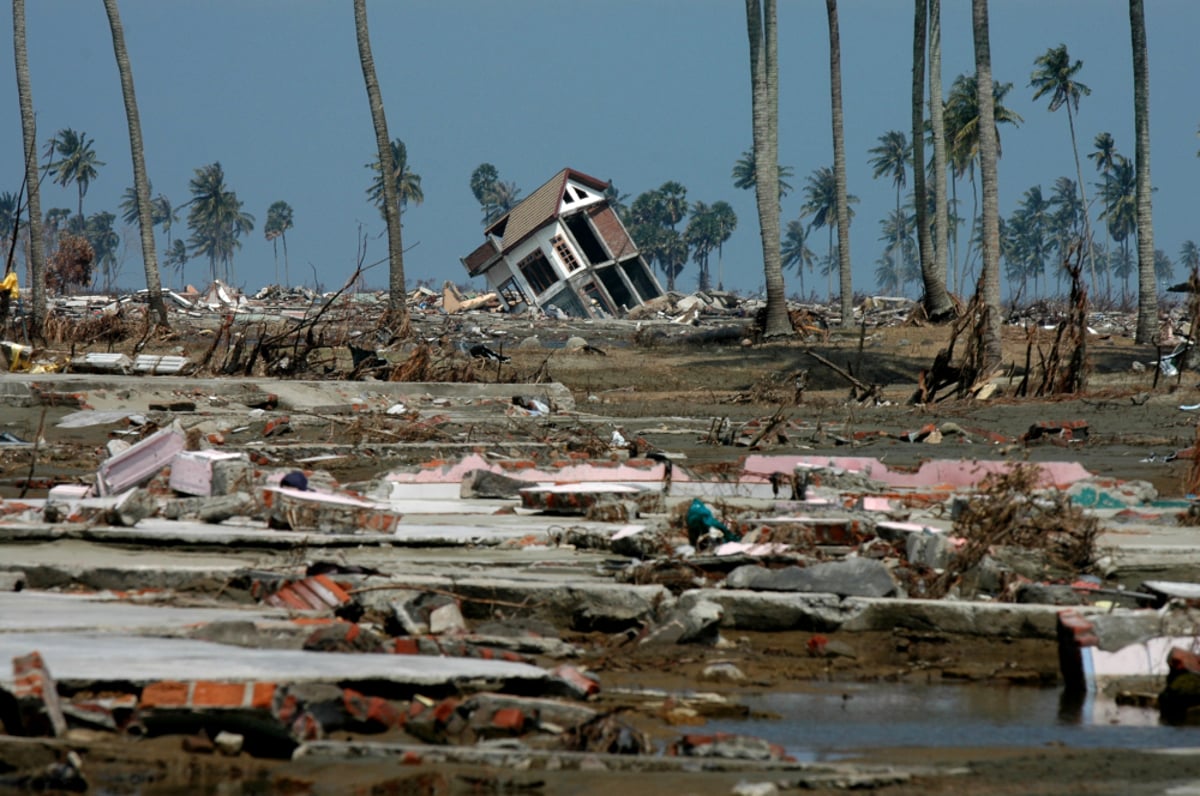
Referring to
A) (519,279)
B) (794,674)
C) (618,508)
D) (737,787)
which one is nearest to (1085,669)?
(794,674)

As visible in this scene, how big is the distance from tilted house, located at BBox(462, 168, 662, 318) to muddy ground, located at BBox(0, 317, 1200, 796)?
62.3 feet

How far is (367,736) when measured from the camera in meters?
3.76

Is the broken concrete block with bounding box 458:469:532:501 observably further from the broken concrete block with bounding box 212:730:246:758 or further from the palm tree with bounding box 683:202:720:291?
the palm tree with bounding box 683:202:720:291

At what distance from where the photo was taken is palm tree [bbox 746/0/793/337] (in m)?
27.3

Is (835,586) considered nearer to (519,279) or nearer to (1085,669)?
(1085,669)

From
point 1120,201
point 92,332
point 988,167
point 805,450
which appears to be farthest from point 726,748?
point 1120,201

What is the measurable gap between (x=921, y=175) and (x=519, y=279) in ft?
80.4

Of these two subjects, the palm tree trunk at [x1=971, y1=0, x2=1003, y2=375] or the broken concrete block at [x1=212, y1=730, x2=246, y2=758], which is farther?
the palm tree trunk at [x1=971, y1=0, x2=1003, y2=375]

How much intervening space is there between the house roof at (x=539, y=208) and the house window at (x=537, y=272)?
3.03 ft

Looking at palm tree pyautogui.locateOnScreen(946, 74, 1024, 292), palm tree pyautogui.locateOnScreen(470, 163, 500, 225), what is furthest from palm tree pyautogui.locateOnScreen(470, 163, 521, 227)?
palm tree pyautogui.locateOnScreen(946, 74, 1024, 292)

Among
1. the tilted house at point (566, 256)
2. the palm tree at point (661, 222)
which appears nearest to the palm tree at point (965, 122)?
the tilted house at point (566, 256)

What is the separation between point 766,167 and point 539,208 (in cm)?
2729

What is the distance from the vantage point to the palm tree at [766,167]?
27266mm

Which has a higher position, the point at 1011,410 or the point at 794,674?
the point at 1011,410
